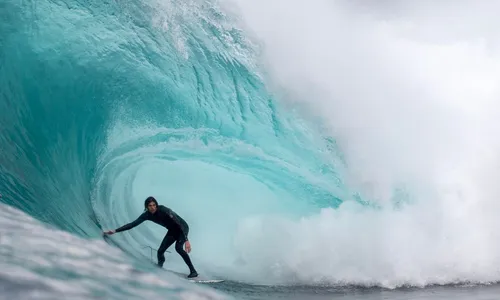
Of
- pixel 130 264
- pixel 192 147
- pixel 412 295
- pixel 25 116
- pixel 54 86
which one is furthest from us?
pixel 192 147

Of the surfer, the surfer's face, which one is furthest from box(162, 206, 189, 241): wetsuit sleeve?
the surfer's face

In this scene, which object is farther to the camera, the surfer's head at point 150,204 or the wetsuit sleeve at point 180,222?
the wetsuit sleeve at point 180,222

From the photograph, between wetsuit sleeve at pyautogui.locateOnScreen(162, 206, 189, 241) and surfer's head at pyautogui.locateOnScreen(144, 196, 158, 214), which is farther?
wetsuit sleeve at pyautogui.locateOnScreen(162, 206, 189, 241)

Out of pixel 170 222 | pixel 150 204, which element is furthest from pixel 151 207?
pixel 170 222

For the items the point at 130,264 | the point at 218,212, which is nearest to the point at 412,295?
the point at 130,264

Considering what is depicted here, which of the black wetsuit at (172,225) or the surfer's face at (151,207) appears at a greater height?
the surfer's face at (151,207)

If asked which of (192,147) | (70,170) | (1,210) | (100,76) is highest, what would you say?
(100,76)

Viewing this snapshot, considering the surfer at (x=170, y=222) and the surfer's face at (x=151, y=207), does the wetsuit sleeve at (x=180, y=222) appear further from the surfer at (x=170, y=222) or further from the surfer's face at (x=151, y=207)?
the surfer's face at (x=151, y=207)

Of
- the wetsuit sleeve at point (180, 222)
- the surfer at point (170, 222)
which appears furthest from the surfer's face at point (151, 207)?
the wetsuit sleeve at point (180, 222)

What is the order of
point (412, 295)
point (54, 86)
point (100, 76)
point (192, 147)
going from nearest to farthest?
point (412, 295) < point (54, 86) < point (100, 76) < point (192, 147)

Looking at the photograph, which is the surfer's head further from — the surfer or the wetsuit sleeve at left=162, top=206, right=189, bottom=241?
the wetsuit sleeve at left=162, top=206, right=189, bottom=241

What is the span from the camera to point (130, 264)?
464 cm

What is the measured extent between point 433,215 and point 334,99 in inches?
122

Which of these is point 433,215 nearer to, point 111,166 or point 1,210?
point 111,166
